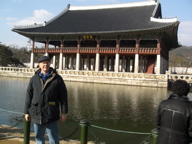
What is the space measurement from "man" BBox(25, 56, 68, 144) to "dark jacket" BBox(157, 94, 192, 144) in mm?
1960

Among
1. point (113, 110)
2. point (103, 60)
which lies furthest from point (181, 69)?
point (113, 110)

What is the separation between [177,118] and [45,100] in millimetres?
2401

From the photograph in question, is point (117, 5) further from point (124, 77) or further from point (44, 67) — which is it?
point (44, 67)

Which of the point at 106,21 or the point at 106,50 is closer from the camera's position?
the point at 106,50

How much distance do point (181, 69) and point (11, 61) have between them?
55.3 meters

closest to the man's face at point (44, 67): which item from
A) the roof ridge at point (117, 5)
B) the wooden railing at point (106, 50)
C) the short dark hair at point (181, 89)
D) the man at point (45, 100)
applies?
the man at point (45, 100)

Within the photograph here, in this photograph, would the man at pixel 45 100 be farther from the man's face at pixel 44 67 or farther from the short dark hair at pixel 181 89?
the short dark hair at pixel 181 89

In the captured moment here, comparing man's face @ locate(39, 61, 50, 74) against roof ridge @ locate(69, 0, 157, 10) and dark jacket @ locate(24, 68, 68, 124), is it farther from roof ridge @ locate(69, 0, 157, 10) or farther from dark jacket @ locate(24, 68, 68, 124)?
roof ridge @ locate(69, 0, 157, 10)

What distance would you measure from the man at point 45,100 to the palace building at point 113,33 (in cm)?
2639

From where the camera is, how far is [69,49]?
37.0 m

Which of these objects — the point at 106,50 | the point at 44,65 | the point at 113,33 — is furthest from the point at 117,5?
the point at 44,65

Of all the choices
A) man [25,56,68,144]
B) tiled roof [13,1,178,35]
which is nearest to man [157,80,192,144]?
man [25,56,68,144]

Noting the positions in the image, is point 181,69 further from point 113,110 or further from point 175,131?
point 175,131

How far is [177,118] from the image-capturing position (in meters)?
3.09
